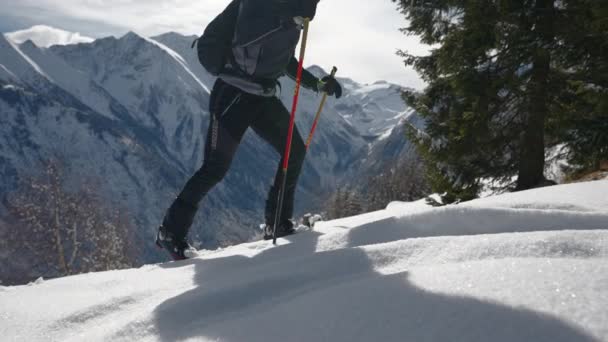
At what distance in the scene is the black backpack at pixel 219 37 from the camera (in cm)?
414

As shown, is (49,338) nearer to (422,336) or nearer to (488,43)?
(422,336)

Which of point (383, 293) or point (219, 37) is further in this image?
point (219, 37)

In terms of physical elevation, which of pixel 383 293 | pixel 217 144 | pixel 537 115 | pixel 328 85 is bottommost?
pixel 383 293

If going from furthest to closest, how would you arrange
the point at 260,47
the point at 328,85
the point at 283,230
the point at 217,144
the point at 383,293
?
the point at 328,85
the point at 283,230
the point at 217,144
the point at 260,47
the point at 383,293

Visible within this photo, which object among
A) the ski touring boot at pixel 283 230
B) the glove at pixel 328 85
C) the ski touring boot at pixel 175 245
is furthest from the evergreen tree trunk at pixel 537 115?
the ski touring boot at pixel 175 245

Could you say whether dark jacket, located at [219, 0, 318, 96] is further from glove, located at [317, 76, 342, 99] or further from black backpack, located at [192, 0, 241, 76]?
glove, located at [317, 76, 342, 99]

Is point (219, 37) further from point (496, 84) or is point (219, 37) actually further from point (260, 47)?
point (496, 84)

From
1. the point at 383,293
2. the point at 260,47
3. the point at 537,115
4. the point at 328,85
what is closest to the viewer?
the point at 383,293

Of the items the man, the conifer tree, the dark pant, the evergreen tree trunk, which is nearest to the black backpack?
the man

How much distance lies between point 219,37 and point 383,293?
320 cm

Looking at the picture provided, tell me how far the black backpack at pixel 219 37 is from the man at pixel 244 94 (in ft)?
0.11

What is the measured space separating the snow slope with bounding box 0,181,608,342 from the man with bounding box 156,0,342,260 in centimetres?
123

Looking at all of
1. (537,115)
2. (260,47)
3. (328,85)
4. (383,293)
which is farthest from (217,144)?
(537,115)

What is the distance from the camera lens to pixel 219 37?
4148 mm
